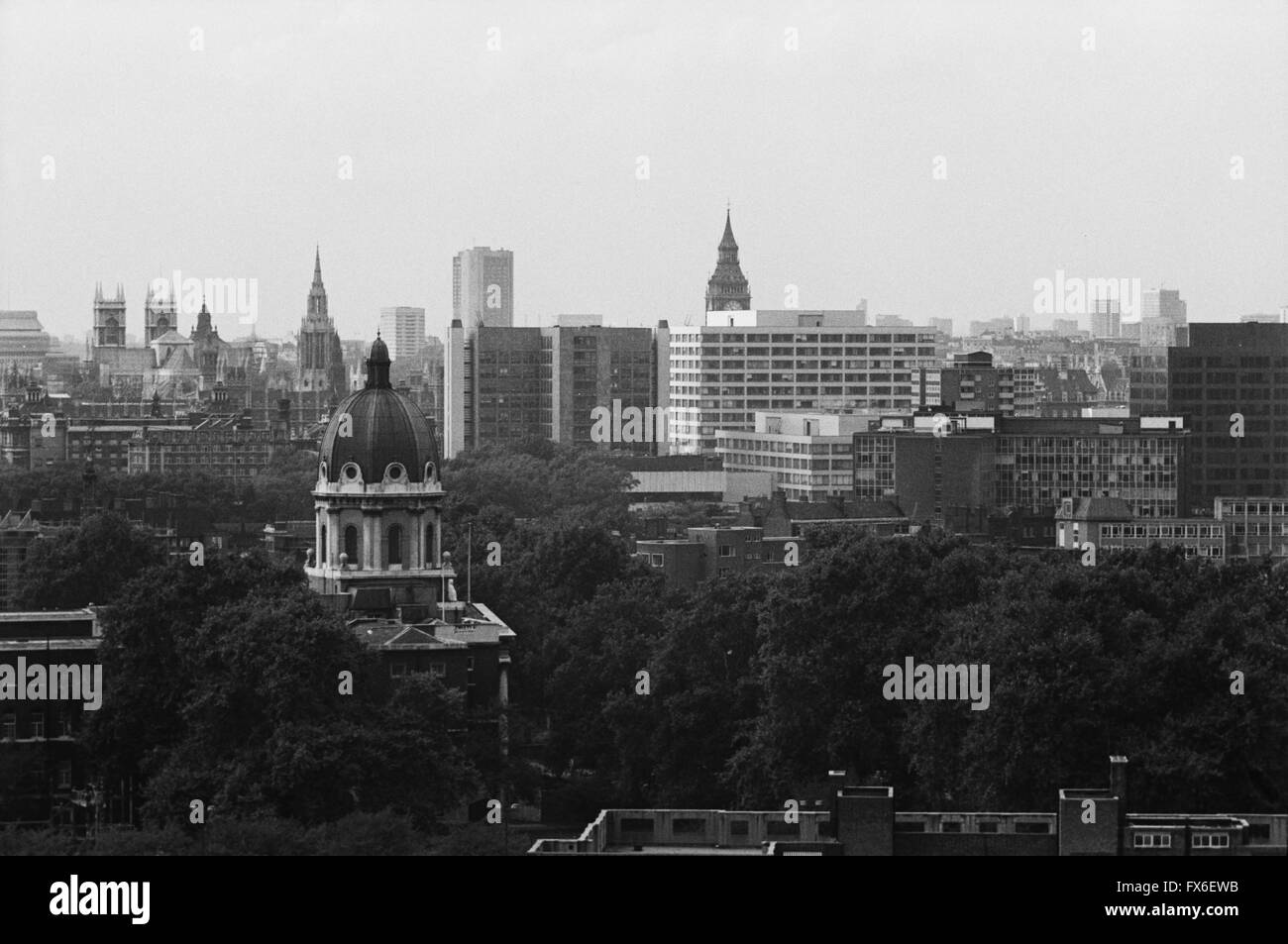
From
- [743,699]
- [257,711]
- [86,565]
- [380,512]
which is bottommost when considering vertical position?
[743,699]

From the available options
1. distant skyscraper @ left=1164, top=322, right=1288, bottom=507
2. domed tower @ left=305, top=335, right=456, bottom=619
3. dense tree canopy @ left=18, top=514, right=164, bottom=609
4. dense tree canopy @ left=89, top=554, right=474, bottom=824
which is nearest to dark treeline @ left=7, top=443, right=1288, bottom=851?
dense tree canopy @ left=89, top=554, right=474, bottom=824

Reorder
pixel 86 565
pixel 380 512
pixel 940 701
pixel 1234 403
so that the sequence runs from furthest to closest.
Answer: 1. pixel 1234 403
2. pixel 86 565
3. pixel 380 512
4. pixel 940 701

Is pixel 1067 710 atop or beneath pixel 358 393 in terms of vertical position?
beneath

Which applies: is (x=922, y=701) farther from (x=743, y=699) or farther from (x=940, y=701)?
(x=743, y=699)

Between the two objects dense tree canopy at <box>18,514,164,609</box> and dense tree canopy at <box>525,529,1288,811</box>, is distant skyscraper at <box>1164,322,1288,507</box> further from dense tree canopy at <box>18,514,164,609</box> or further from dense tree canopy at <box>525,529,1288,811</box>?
dense tree canopy at <box>525,529,1288,811</box>

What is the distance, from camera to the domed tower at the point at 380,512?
77.4m

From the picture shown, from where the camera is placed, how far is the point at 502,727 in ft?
229

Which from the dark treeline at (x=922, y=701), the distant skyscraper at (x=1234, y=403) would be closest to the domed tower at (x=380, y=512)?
the dark treeline at (x=922, y=701)

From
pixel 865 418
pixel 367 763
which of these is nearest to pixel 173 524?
pixel 865 418

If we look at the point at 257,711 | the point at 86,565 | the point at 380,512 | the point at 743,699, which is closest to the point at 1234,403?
the point at 86,565

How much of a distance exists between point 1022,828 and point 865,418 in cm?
12314

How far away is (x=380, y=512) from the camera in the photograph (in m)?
78.0
